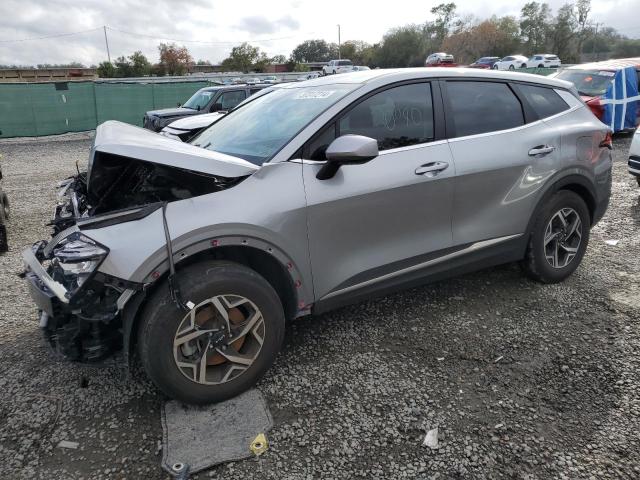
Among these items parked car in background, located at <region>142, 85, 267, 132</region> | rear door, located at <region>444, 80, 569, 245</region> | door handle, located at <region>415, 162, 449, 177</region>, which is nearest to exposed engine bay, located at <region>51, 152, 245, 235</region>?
door handle, located at <region>415, 162, 449, 177</region>

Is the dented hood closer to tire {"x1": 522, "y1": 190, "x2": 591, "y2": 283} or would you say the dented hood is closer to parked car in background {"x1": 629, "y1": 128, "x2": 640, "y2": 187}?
tire {"x1": 522, "y1": 190, "x2": 591, "y2": 283}

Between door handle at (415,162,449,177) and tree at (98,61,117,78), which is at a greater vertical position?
tree at (98,61,117,78)

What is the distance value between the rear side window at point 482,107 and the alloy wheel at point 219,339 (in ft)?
6.38

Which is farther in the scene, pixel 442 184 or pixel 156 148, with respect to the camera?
pixel 442 184

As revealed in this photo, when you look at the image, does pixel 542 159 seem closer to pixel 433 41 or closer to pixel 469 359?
pixel 469 359

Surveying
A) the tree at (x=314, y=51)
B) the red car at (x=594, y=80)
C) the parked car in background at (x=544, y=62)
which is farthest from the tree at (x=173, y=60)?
the red car at (x=594, y=80)

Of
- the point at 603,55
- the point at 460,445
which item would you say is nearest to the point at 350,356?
the point at 460,445

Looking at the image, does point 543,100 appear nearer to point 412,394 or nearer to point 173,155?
point 412,394

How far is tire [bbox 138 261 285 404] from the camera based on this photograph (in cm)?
244

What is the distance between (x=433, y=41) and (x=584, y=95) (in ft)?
259

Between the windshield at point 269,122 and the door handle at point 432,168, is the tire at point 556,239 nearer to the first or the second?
the door handle at point 432,168

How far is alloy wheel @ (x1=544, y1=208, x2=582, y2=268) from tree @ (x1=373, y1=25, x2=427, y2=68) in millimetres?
74593

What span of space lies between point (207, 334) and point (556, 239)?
118 inches

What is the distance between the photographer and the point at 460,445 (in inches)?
95.7
